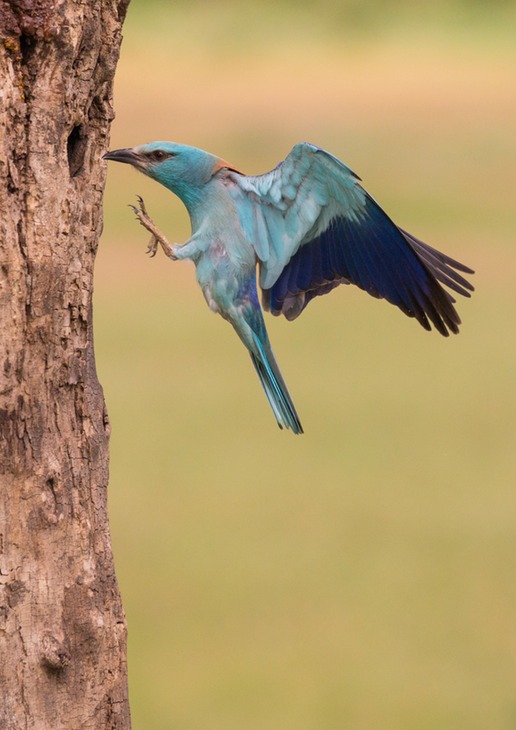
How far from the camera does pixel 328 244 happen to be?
18.1 feet

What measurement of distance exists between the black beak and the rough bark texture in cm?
108

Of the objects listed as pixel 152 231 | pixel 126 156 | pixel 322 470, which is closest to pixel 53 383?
pixel 152 231

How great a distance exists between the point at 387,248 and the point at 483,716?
5.43 metres

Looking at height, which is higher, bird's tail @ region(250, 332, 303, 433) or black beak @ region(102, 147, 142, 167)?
black beak @ region(102, 147, 142, 167)

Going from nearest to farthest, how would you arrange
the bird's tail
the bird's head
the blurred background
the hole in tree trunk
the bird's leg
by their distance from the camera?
the hole in tree trunk → the bird's leg → the bird's tail → the bird's head → the blurred background

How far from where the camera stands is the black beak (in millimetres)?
5283

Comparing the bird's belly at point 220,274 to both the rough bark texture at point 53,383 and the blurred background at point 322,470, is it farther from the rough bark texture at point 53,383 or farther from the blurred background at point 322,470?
the blurred background at point 322,470

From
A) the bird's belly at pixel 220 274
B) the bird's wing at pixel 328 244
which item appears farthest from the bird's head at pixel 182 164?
the bird's belly at pixel 220 274

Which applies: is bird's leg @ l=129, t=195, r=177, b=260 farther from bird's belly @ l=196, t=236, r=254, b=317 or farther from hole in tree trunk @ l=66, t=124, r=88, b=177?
hole in tree trunk @ l=66, t=124, r=88, b=177

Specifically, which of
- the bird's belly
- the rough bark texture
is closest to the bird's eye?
the bird's belly

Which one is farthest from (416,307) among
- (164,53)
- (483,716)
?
(164,53)

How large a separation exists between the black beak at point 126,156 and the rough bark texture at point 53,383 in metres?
1.08

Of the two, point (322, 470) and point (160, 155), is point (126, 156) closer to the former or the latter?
point (160, 155)

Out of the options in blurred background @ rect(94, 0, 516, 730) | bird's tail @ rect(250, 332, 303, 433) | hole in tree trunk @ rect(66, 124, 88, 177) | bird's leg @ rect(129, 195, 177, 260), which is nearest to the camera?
hole in tree trunk @ rect(66, 124, 88, 177)
